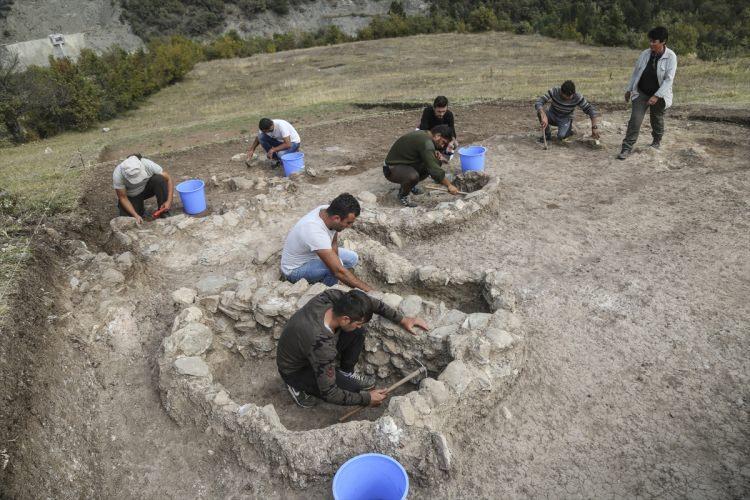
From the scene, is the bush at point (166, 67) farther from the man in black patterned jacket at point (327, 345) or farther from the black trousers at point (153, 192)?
the man in black patterned jacket at point (327, 345)

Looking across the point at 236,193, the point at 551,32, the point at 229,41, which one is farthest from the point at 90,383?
the point at 229,41

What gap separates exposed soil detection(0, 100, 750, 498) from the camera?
3.59m

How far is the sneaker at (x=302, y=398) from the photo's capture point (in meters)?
4.42

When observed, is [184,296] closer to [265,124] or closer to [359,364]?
[359,364]

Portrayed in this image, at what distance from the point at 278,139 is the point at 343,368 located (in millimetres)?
5910

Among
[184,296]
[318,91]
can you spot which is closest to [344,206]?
[184,296]

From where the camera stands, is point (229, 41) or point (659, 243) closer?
point (659, 243)

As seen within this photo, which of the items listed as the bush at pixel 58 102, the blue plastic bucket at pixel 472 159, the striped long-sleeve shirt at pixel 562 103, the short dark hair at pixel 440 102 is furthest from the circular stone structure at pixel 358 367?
the bush at pixel 58 102

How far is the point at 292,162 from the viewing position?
8.88 m

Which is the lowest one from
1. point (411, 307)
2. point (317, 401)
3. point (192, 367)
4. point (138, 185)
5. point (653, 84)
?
point (317, 401)

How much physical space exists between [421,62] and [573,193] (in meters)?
19.3

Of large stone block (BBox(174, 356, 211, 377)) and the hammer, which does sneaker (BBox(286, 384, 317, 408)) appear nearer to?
the hammer

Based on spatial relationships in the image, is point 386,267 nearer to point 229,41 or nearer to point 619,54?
point 619,54

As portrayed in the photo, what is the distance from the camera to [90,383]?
4.83 meters
